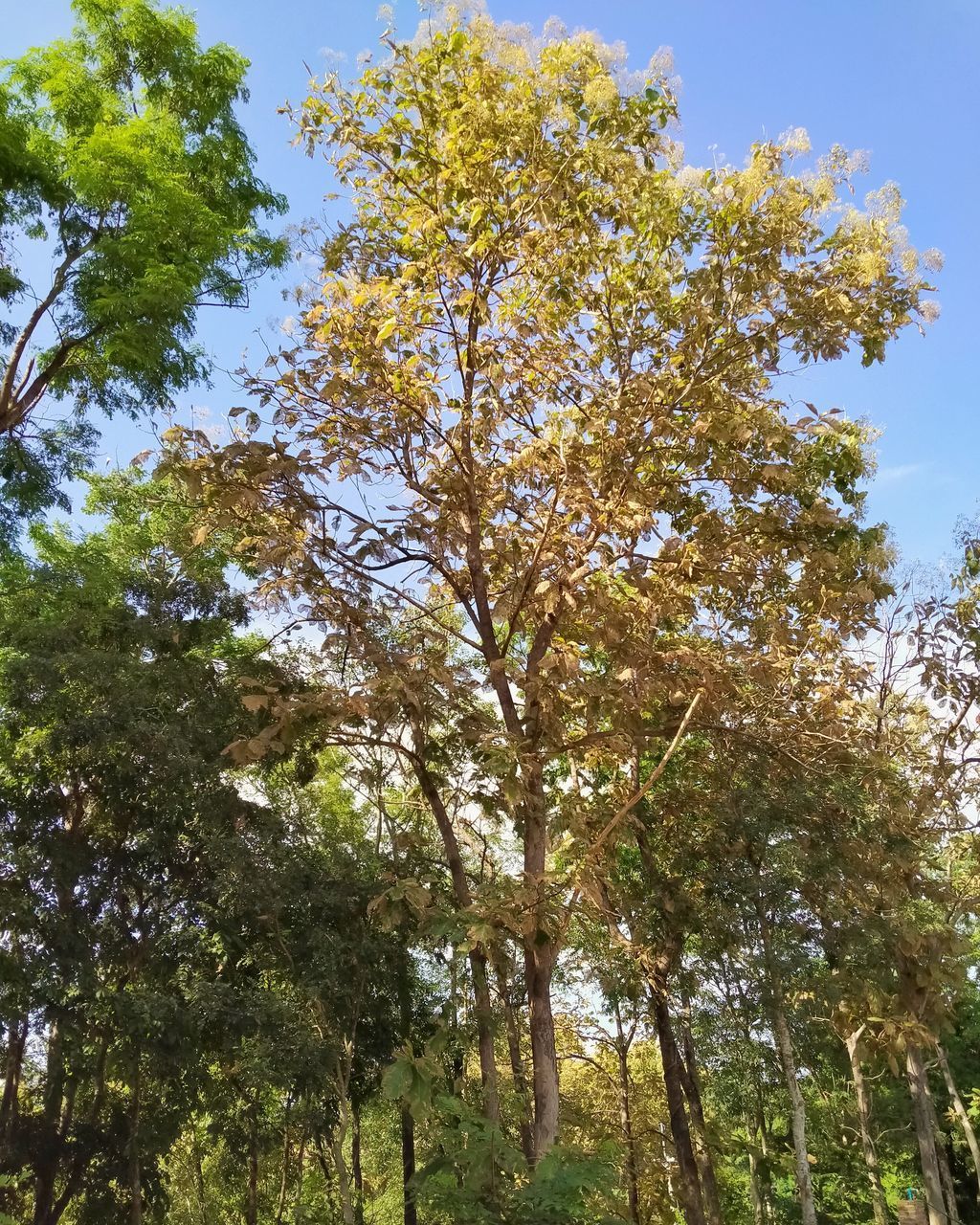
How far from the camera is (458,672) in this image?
488 centimetres

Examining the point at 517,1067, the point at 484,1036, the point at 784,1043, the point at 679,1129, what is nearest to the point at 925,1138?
the point at 784,1043

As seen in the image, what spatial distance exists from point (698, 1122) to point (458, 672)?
7.90 meters

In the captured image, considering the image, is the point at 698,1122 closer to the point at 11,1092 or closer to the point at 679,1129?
the point at 679,1129

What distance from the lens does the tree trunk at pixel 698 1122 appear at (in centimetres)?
1007

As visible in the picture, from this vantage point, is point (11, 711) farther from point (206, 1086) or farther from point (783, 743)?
point (783, 743)

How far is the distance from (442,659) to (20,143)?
435 cm

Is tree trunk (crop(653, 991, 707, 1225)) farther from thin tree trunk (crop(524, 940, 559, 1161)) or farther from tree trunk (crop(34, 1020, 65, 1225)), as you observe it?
tree trunk (crop(34, 1020, 65, 1225))

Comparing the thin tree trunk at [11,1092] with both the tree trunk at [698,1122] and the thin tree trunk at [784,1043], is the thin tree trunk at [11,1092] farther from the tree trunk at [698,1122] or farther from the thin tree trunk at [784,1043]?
the thin tree trunk at [784,1043]

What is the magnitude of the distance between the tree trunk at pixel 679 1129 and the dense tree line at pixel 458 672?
0.05 m

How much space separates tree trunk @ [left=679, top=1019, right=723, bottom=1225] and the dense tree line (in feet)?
0.29

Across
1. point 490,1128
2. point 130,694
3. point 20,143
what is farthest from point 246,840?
point 20,143

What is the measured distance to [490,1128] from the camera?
12.3ft

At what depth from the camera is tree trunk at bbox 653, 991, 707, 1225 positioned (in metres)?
8.84

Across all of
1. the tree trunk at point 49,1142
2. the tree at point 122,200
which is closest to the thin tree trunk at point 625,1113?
the tree trunk at point 49,1142
